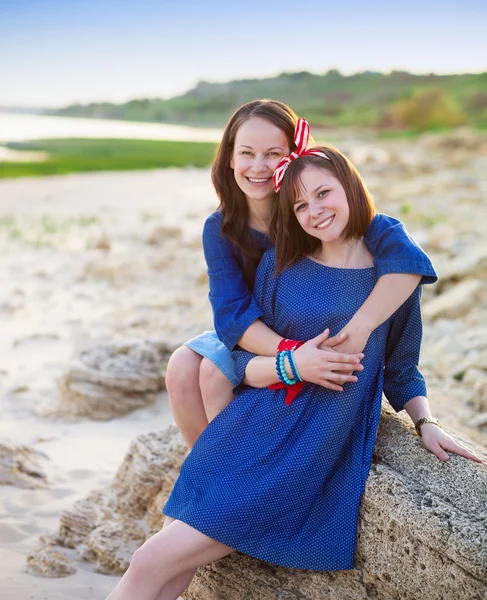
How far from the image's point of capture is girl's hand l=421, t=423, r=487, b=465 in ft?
8.29

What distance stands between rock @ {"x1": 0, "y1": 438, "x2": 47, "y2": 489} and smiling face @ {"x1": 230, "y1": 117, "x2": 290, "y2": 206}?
78.3 inches

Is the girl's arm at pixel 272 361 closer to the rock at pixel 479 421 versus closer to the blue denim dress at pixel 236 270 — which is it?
the blue denim dress at pixel 236 270

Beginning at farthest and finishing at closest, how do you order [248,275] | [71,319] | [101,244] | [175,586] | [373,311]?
1. [101,244]
2. [71,319]
3. [248,275]
4. [373,311]
5. [175,586]

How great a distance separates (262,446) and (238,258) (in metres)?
0.84

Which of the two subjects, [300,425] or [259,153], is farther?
[259,153]

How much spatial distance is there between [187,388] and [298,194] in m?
0.90

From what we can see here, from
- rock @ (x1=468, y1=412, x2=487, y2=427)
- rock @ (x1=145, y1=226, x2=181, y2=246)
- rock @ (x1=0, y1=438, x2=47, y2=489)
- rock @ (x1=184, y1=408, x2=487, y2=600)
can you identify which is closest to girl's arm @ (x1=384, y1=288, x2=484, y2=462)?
rock @ (x1=184, y1=408, x2=487, y2=600)

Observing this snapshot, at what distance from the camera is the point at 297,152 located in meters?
2.73

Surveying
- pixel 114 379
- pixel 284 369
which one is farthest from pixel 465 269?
pixel 284 369

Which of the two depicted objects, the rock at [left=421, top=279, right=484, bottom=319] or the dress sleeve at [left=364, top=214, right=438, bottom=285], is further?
the rock at [left=421, top=279, right=484, bottom=319]

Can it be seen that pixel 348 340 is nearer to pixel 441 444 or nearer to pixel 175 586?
pixel 441 444

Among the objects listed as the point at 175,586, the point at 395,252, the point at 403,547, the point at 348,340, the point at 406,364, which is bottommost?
the point at 175,586

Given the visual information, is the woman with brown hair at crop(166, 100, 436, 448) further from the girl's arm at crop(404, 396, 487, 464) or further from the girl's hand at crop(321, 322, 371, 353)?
the girl's arm at crop(404, 396, 487, 464)

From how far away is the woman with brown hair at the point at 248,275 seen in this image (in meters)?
2.55
